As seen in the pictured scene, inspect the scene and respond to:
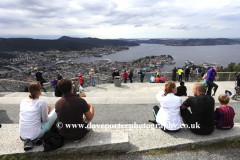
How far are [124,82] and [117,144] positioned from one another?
914 cm

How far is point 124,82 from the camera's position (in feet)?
37.9

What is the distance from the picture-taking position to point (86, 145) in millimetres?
2408

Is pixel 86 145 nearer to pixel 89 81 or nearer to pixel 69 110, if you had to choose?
pixel 69 110

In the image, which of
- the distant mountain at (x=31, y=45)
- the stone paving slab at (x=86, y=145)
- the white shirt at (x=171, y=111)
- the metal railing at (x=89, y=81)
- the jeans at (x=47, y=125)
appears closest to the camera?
the stone paving slab at (x=86, y=145)

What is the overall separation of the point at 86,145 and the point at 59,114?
0.72m

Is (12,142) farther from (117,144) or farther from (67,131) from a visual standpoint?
(117,144)

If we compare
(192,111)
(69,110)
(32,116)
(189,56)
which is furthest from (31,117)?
(189,56)

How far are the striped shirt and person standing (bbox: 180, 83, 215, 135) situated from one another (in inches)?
12.0

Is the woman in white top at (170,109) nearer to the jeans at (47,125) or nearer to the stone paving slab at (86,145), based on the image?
the stone paving slab at (86,145)

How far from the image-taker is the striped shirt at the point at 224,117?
2.82 meters

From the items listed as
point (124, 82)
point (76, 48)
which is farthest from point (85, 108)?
point (76, 48)

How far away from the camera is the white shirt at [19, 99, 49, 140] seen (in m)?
2.37

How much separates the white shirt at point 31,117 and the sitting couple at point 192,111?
232 centimetres

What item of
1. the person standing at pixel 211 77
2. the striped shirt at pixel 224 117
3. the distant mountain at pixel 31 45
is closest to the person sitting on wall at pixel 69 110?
the striped shirt at pixel 224 117
